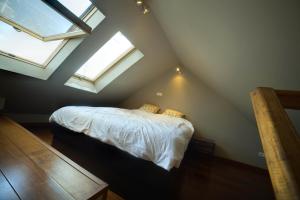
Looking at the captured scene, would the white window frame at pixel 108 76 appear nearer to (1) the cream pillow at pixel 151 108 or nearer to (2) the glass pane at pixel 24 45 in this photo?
(2) the glass pane at pixel 24 45

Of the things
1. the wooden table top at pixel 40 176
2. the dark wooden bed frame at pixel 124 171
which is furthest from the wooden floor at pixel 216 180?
the wooden table top at pixel 40 176

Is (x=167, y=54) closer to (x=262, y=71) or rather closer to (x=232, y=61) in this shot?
(x=232, y=61)

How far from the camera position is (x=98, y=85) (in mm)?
3498

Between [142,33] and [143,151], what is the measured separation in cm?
192

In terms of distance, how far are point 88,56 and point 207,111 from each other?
9.45ft

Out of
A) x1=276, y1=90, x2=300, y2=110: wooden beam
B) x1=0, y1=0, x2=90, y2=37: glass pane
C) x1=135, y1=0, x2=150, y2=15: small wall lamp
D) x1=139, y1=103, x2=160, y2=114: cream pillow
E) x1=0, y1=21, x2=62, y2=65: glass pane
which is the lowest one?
x1=276, y1=90, x2=300, y2=110: wooden beam

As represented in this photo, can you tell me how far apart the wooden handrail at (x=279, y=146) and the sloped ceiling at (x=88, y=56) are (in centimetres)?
192

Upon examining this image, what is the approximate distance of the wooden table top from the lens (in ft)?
3.16

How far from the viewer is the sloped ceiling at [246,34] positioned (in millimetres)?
991

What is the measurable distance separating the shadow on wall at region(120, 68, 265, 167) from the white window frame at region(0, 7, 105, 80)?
2.53 metres

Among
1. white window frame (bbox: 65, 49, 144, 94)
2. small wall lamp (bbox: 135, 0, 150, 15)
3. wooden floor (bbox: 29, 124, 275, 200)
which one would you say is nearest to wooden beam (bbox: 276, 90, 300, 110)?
wooden floor (bbox: 29, 124, 275, 200)

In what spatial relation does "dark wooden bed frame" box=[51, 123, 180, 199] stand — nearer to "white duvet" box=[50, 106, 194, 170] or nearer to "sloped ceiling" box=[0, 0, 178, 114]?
"white duvet" box=[50, 106, 194, 170]

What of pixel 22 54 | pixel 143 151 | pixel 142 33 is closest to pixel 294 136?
pixel 143 151

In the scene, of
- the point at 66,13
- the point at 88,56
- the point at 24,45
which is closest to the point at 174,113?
the point at 88,56
